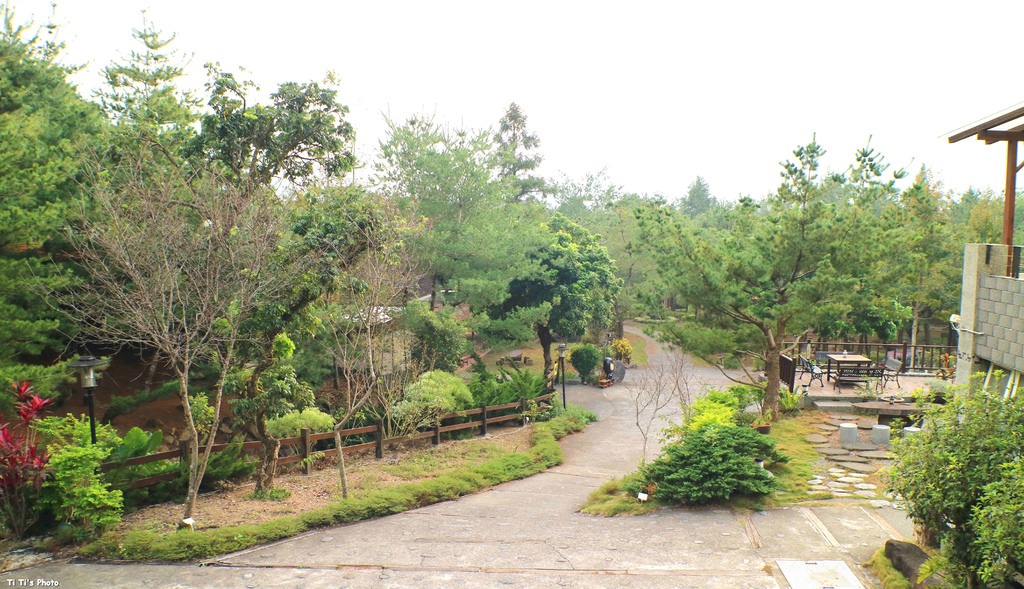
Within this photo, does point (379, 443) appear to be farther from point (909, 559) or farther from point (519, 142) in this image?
point (519, 142)

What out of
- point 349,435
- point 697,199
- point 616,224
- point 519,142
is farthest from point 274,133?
point 697,199

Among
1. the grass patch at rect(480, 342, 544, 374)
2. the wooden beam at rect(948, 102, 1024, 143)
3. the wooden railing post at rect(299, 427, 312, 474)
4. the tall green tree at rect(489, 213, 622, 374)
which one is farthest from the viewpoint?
the grass patch at rect(480, 342, 544, 374)

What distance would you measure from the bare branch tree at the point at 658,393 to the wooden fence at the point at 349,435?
2927 mm

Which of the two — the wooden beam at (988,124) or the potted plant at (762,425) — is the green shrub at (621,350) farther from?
the wooden beam at (988,124)

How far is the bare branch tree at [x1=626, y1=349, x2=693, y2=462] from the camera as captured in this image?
12086 mm

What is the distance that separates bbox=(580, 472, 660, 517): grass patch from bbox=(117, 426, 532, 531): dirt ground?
3369mm

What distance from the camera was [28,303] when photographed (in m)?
11.9

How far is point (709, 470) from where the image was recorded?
8.21 metres

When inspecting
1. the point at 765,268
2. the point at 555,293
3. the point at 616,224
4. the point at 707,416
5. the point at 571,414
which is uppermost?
the point at 616,224

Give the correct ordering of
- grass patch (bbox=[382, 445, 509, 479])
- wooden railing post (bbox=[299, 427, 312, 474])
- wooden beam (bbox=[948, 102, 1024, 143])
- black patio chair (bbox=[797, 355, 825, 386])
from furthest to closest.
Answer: black patio chair (bbox=[797, 355, 825, 386]) → grass patch (bbox=[382, 445, 509, 479]) → wooden railing post (bbox=[299, 427, 312, 474]) → wooden beam (bbox=[948, 102, 1024, 143])

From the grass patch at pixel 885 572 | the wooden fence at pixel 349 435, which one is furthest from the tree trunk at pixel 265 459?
the grass patch at pixel 885 572

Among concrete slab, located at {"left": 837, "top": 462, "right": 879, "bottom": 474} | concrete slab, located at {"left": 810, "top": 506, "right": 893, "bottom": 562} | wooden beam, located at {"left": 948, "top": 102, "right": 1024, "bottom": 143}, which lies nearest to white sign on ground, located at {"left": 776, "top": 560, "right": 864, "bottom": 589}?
concrete slab, located at {"left": 810, "top": 506, "right": 893, "bottom": 562}

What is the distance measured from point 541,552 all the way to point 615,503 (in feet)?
7.28

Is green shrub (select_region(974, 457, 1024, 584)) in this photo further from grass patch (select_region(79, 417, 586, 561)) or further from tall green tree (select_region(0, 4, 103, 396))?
tall green tree (select_region(0, 4, 103, 396))
